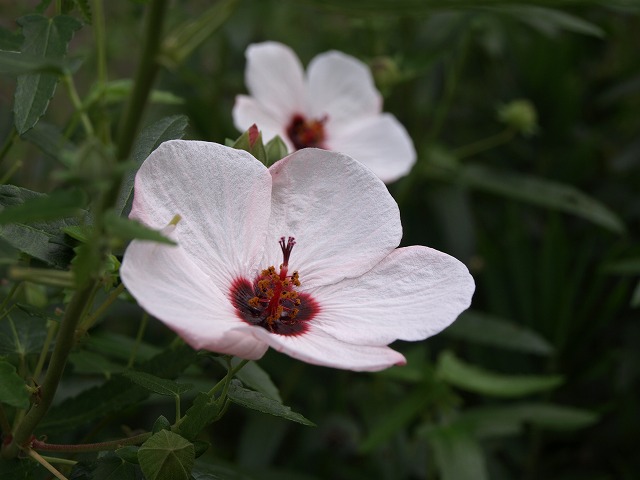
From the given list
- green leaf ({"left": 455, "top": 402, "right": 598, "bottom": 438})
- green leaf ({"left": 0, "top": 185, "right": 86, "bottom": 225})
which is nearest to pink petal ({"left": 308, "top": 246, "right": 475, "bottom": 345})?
green leaf ({"left": 0, "top": 185, "right": 86, "bottom": 225})

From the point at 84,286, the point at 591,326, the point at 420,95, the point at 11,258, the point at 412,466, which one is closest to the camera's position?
the point at 84,286

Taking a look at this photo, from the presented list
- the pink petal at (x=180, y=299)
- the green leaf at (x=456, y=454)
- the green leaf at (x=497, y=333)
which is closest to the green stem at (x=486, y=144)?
the green leaf at (x=497, y=333)

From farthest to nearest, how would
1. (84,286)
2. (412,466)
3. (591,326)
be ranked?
(591,326), (412,466), (84,286)

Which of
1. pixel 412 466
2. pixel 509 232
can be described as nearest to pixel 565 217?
pixel 509 232

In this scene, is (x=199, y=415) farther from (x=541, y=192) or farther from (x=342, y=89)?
(x=541, y=192)

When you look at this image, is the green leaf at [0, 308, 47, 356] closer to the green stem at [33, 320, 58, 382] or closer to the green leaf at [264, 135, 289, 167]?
the green stem at [33, 320, 58, 382]

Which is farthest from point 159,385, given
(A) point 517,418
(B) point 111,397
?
(A) point 517,418

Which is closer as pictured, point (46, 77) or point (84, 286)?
point (84, 286)

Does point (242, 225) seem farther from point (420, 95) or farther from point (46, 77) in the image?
point (420, 95)
